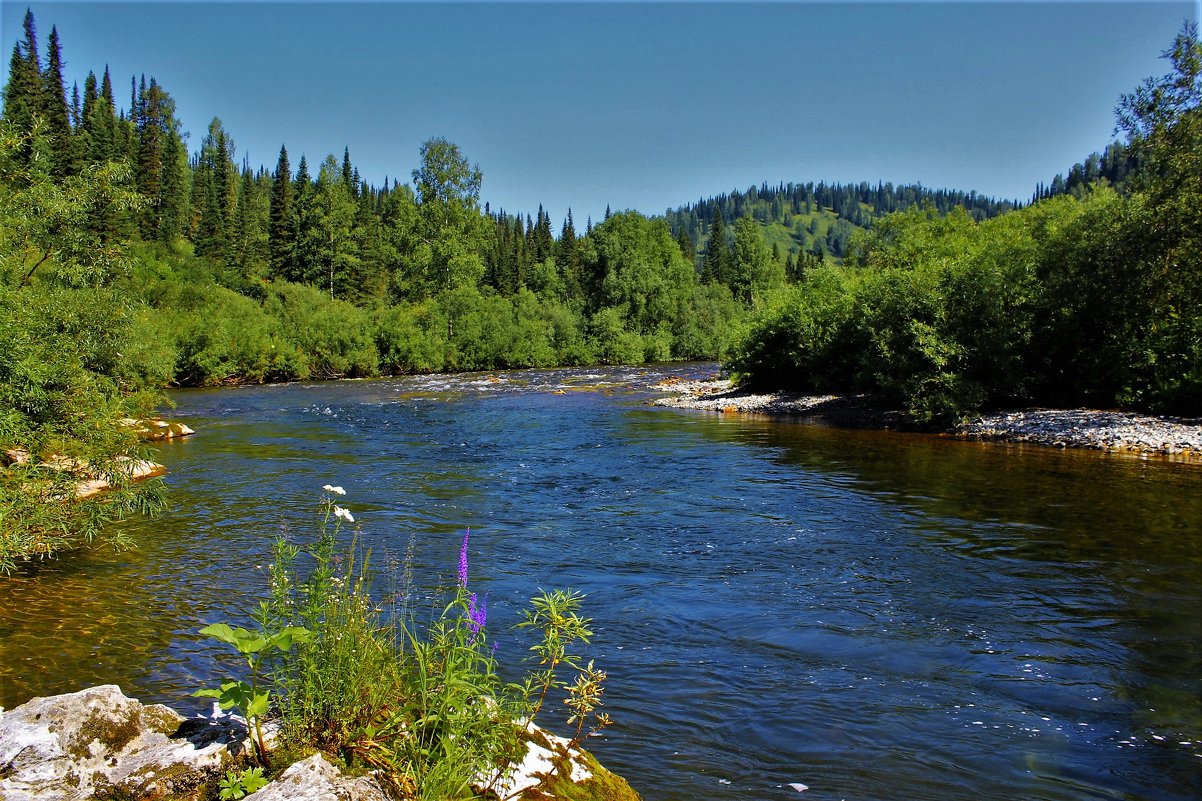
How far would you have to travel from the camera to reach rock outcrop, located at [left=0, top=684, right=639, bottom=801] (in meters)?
3.50

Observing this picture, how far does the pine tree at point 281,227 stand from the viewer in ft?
269

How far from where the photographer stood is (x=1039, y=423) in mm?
24406

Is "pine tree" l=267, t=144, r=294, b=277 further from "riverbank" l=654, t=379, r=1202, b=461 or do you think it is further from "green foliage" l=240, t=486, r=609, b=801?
"green foliage" l=240, t=486, r=609, b=801

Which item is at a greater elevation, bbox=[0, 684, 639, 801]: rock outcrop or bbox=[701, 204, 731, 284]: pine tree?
bbox=[701, 204, 731, 284]: pine tree

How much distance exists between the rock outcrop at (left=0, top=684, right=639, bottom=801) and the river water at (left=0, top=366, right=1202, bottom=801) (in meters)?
1.38

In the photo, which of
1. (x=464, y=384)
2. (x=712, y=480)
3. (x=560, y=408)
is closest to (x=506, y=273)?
(x=464, y=384)

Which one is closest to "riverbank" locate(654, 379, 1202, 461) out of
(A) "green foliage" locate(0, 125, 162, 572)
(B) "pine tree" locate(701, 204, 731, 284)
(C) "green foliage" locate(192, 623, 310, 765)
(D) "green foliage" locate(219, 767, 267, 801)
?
(C) "green foliage" locate(192, 623, 310, 765)

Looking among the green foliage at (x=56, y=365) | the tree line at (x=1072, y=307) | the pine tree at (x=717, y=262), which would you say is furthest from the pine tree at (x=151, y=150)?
the pine tree at (x=717, y=262)

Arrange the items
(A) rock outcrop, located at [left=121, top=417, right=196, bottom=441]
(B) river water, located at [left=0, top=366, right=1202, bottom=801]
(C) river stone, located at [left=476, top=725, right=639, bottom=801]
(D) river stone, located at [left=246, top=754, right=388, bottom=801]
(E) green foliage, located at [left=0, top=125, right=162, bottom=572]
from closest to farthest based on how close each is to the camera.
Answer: (D) river stone, located at [left=246, top=754, right=388, bottom=801]
(C) river stone, located at [left=476, top=725, right=639, bottom=801]
(B) river water, located at [left=0, top=366, right=1202, bottom=801]
(E) green foliage, located at [left=0, top=125, right=162, bottom=572]
(A) rock outcrop, located at [left=121, top=417, right=196, bottom=441]

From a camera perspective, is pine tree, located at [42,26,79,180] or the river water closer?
the river water

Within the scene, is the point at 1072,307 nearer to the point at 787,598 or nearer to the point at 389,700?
the point at 787,598

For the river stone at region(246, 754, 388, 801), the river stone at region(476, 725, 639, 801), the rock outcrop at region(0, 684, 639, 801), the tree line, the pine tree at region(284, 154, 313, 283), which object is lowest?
the river stone at region(476, 725, 639, 801)

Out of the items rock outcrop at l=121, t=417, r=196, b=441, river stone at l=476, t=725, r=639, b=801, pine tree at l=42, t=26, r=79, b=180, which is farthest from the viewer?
pine tree at l=42, t=26, r=79, b=180

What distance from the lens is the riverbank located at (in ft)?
67.8
